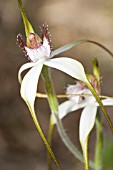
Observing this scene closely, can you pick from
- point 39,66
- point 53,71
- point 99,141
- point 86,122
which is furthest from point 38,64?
point 53,71

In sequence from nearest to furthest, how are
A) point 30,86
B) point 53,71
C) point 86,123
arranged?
point 30,86
point 86,123
point 53,71

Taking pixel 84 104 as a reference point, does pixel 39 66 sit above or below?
above

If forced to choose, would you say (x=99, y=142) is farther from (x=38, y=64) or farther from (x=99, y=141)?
(x=38, y=64)

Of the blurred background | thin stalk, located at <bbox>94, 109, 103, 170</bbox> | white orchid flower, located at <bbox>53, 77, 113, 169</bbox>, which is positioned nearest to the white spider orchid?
white orchid flower, located at <bbox>53, 77, 113, 169</bbox>

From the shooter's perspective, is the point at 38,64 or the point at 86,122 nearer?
the point at 38,64

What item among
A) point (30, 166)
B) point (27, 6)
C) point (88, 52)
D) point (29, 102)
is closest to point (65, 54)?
point (88, 52)

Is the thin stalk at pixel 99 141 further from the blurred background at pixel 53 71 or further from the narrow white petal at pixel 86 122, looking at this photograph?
the blurred background at pixel 53 71

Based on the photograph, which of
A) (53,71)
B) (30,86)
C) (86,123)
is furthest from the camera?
(53,71)
